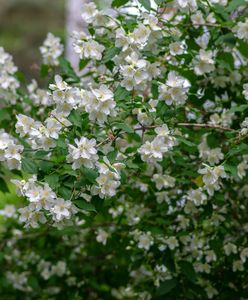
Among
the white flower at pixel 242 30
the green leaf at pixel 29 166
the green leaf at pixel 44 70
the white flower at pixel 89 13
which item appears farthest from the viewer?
the green leaf at pixel 44 70

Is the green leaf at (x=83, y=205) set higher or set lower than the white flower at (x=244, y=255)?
higher

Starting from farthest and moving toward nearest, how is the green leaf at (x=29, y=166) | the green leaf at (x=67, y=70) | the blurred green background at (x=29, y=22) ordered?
the blurred green background at (x=29, y=22) < the green leaf at (x=67, y=70) < the green leaf at (x=29, y=166)

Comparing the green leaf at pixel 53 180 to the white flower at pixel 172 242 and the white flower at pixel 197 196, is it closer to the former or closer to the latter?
the white flower at pixel 197 196

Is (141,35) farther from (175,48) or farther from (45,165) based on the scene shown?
(45,165)

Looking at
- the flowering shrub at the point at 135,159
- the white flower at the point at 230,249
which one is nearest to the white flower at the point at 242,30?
the flowering shrub at the point at 135,159

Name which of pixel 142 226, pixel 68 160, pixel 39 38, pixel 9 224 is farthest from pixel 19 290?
pixel 39 38
